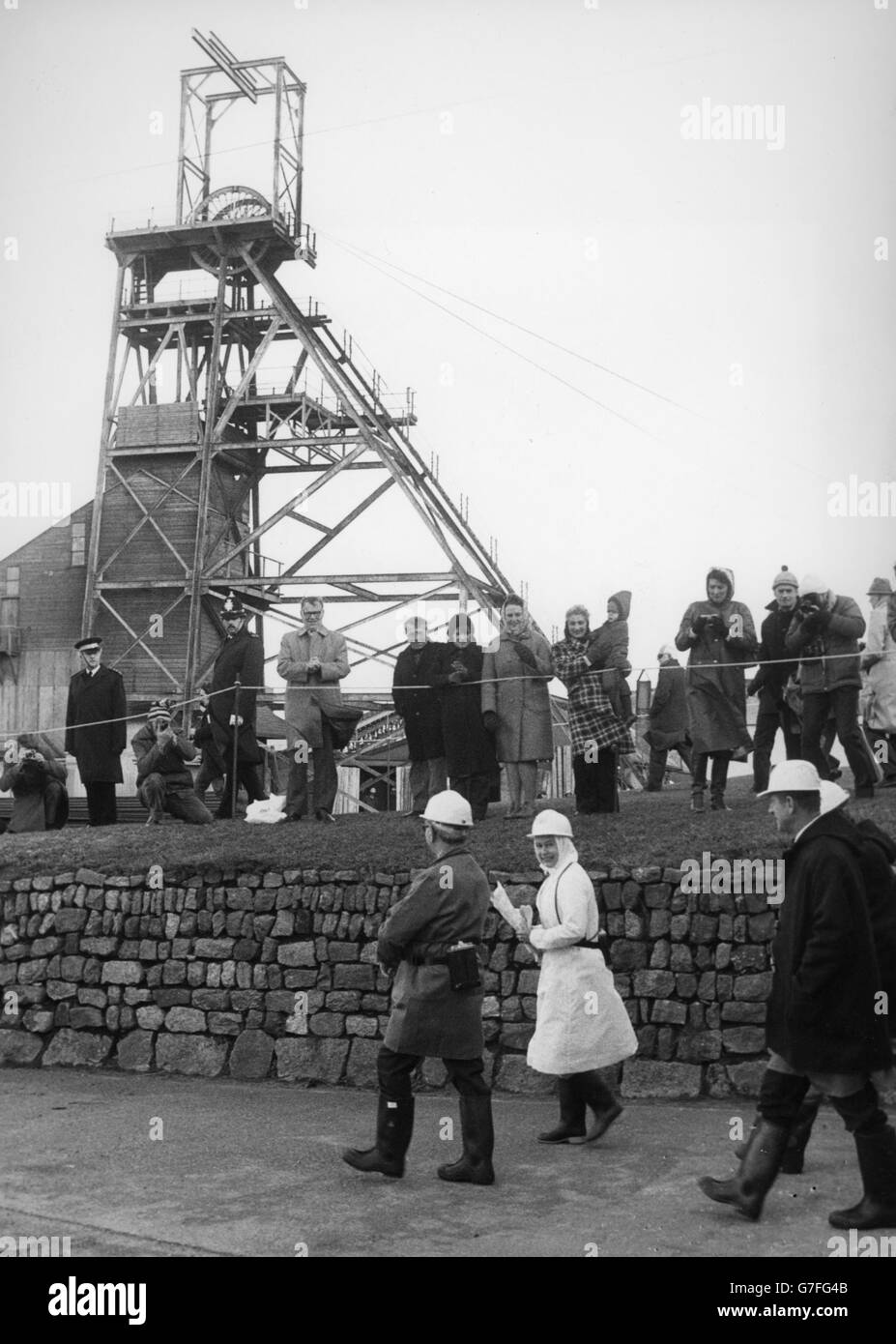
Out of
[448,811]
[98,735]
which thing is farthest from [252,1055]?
[98,735]

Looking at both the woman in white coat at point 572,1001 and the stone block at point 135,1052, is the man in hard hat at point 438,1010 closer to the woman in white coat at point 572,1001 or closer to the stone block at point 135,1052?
the woman in white coat at point 572,1001

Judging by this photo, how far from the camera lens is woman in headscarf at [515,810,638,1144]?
760 centimetres

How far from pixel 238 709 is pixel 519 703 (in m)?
3.26

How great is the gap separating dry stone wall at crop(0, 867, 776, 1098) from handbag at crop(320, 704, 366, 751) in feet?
8.60

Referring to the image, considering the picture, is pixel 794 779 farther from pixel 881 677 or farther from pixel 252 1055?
pixel 881 677

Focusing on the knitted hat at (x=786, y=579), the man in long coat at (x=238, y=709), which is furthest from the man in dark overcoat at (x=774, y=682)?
the man in long coat at (x=238, y=709)

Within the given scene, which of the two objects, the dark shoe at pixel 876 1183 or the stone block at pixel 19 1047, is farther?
the stone block at pixel 19 1047

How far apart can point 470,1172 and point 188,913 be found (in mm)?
4556

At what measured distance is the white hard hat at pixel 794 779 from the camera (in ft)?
20.4

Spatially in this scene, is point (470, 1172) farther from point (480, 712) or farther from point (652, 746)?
point (652, 746)

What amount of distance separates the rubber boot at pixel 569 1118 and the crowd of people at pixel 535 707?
14.2ft

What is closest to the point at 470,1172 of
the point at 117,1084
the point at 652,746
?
the point at 117,1084

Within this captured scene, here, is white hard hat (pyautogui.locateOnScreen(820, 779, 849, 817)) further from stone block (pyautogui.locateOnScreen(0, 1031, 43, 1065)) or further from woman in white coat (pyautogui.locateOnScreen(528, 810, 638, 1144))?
stone block (pyautogui.locateOnScreen(0, 1031, 43, 1065))

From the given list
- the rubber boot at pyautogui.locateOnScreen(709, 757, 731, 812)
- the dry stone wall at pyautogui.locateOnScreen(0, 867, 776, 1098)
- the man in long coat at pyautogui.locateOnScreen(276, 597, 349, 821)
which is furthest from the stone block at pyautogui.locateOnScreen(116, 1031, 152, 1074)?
the rubber boot at pyautogui.locateOnScreen(709, 757, 731, 812)
